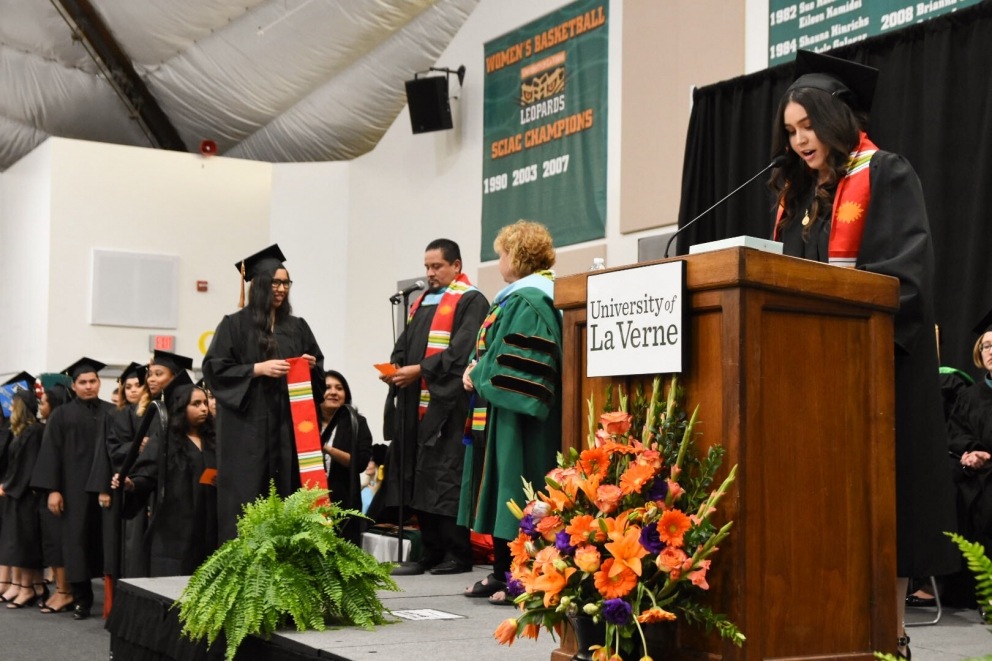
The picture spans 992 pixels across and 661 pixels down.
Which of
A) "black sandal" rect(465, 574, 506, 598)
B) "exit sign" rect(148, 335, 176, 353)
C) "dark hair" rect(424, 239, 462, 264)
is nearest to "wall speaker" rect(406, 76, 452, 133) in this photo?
"dark hair" rect(424, 239, 462, 264)

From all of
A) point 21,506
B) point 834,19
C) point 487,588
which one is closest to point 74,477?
point 21,506

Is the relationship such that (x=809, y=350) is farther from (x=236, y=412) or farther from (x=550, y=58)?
(x=550, y=58)

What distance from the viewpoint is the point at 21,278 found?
42.5 feet

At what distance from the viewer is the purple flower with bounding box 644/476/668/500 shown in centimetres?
224

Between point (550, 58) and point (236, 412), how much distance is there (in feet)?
13.2

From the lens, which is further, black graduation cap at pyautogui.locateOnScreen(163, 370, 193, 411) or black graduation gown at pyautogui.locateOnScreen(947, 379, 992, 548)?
black graduation cap at pyautogui.locateOnScreen(163, 370, 193, 411)

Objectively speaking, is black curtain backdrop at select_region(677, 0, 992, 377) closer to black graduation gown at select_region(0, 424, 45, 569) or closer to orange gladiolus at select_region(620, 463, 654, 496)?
orange gladiolus at select_region(620, 463, 654, 496)

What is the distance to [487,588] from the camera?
175 inches

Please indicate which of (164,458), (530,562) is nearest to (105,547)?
(164,458)

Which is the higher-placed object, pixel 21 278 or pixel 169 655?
pixel 21 278

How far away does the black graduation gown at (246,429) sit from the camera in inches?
214

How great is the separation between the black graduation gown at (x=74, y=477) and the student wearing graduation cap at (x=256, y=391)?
2551 mm

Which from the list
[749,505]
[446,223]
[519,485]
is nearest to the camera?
[749,505]

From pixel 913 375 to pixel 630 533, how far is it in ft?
2.47
